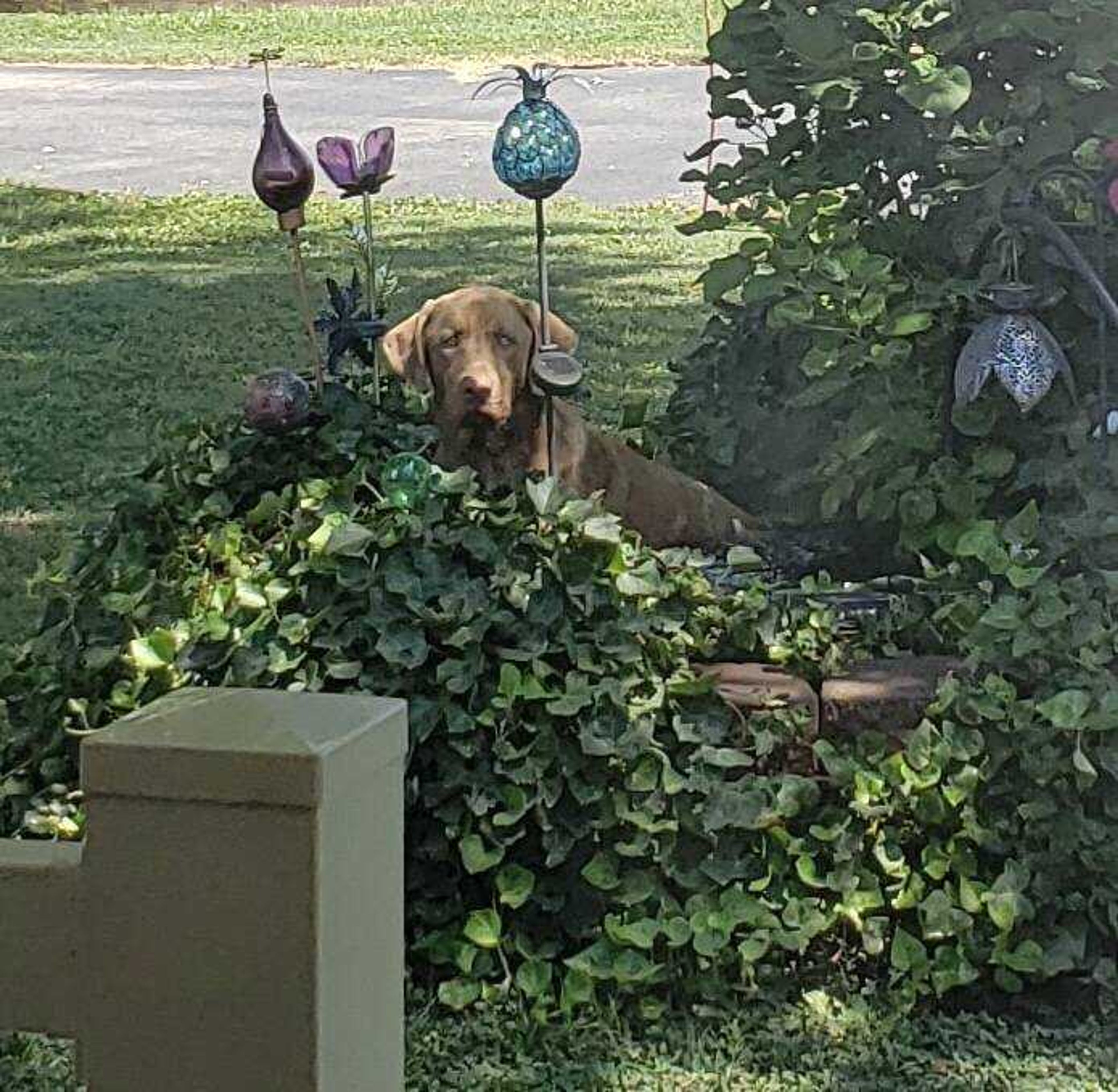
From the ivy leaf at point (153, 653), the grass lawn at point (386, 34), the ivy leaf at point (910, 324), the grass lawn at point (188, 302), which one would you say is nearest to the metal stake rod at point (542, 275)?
the ivy leaf at point (910, 324)

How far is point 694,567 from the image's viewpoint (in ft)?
13.5

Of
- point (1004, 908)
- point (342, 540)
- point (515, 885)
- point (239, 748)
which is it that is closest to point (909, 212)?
point (342, 540)

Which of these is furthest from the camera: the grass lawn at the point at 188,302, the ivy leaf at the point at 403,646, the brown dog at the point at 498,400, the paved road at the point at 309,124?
the paved road at the point at 309,124

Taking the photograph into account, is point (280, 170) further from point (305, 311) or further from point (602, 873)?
point (602, 873)

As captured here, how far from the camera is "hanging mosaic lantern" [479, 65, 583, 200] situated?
13.2ft

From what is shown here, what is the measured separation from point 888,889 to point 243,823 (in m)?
2.24

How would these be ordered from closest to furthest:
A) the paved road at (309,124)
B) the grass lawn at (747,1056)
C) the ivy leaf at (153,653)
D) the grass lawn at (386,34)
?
the grass lawn at (747,1056), the ivy leaf at (153,653), the paved road at (309,124), the grass lawn at (386,34)

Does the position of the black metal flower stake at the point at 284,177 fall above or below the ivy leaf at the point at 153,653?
above

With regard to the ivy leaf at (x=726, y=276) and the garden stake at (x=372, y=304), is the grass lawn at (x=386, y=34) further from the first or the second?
the garden stake at (x=372, y=304)

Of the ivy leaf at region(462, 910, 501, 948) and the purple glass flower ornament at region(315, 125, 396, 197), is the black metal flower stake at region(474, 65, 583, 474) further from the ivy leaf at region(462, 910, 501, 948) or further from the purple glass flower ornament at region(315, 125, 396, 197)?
the ivy leaf at region(462, 910, 501, 948)

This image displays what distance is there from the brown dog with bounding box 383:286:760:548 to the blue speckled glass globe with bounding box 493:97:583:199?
1.02ft

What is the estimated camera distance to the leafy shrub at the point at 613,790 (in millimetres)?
3578

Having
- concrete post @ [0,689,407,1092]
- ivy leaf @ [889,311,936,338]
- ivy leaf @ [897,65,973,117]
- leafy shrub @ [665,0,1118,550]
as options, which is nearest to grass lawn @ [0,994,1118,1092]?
leafy shrub @ [665,0,1118,550]

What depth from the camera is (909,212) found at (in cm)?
454
